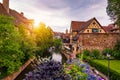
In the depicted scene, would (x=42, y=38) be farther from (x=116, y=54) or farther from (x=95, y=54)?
(x=116, y=54)

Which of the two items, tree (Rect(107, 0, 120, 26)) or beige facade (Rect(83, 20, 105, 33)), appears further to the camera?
beige facade (Rect(83, 20, 105, 33))

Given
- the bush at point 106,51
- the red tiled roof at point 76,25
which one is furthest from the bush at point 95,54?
the red tiled roof at point 76,25

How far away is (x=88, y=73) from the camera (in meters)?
8.04

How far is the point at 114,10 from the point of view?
119ft

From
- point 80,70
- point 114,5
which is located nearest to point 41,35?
point 114,5

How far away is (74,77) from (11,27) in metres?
15.1

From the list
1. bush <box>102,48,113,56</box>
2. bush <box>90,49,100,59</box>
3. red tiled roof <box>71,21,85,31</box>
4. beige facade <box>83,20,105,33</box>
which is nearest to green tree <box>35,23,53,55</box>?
beige facade <box>83,20,105,33</box>

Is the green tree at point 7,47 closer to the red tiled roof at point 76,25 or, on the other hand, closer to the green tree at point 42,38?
the green tree at point 42,38

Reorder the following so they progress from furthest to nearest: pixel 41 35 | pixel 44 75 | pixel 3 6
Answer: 1. pixel 41 35
2. pixel 3 6
3. pixel 44 75

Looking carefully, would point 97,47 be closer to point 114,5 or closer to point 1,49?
point 114,5

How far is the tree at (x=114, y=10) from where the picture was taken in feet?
113

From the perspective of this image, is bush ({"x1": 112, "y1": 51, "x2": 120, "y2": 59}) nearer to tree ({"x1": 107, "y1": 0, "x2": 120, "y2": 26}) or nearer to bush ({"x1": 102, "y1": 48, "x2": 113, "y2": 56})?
bush ({"x1": 102, "y1": 48, "x2": 113, "y2": 56})

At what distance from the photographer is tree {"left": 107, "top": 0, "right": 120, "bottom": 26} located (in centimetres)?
3447

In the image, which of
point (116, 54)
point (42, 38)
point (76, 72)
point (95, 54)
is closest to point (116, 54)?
point (116, 54)
